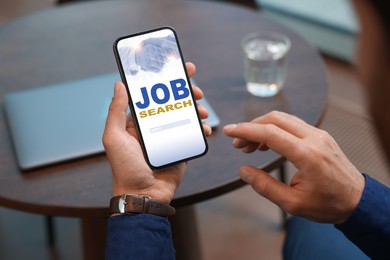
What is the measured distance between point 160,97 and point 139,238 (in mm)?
223

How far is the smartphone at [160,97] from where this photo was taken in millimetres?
858

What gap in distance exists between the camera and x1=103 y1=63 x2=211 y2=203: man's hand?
2.67ft

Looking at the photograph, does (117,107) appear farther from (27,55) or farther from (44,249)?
(44,249)

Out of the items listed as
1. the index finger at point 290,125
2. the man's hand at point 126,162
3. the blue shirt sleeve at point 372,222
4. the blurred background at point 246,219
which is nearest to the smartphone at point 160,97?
the man's hand at point 126,162

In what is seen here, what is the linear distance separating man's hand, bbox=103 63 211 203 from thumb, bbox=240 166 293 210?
12cm

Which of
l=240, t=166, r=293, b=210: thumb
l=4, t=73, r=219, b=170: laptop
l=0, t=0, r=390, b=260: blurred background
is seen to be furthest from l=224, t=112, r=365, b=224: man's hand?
l=0, t=0, r=390, b=260: blurred background

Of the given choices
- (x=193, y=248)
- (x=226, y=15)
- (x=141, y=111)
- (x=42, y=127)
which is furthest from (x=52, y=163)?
(x=226, y=15)

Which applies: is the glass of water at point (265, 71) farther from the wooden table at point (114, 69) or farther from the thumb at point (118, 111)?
the thumb at point (118, 111)

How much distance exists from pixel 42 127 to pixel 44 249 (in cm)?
76

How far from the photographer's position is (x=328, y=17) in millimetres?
2344

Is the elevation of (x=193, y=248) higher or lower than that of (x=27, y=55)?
lower

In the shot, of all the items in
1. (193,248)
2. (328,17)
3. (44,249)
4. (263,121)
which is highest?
(263,121)

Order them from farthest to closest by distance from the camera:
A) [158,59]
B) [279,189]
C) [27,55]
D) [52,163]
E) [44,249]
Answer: [44,249], [27,55], [52,163], [158,59], [279,189]

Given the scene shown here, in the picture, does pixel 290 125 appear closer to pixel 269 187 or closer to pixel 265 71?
pixel 269 187
